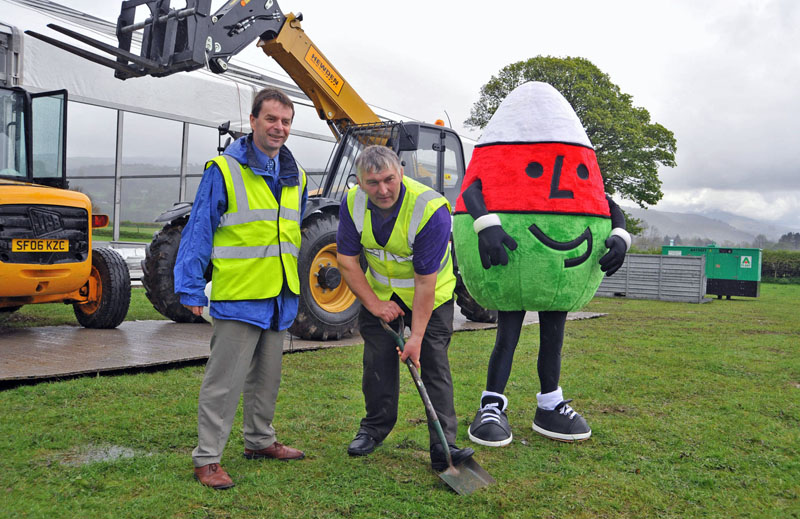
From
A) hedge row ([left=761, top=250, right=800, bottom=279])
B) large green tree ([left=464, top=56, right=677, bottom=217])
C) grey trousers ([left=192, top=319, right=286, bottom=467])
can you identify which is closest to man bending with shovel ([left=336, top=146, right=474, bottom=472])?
grey trousers ([left=192, top=319, right=286, bottom=467])

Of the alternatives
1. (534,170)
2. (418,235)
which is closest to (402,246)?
(418,235)

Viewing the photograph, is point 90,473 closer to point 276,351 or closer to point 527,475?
point 276,351

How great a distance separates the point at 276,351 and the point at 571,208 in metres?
1.75

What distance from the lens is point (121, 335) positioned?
6.06 m

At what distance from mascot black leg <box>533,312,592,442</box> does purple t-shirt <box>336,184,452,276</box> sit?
1027 millimetres

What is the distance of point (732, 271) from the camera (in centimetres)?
1644

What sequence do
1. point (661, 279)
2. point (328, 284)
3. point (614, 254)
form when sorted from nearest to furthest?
1. point (614, 254)
2. point (328, 284)
3. point (661, 279)

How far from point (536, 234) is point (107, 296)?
183 inches

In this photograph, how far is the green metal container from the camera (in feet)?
53.2

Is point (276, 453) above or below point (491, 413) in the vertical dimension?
A: below

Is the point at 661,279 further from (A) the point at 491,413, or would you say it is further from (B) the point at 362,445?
(B) the point at 362,445

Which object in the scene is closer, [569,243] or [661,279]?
[569,243]

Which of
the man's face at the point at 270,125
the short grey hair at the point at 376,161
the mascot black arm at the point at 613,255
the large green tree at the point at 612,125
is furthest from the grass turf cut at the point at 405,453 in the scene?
the large green tree at the point at 612,125

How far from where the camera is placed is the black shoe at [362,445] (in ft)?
10.7
